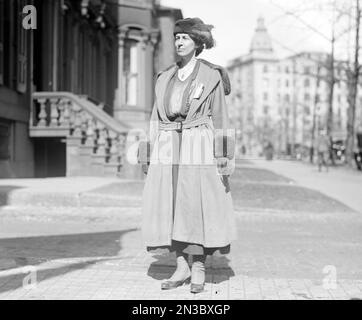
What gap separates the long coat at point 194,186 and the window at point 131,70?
20.1 meters

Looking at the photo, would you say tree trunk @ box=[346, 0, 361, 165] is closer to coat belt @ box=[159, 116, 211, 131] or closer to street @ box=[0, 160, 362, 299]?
street @ box=[0, 160, 362, 299]

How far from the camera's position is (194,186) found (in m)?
4.40

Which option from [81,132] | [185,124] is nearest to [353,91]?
[81,132]

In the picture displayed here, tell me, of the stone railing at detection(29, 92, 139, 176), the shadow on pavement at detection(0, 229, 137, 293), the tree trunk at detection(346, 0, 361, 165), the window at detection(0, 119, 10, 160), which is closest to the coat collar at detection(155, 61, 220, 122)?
the shadow on pavement at detection(0, 229, 137, 293)

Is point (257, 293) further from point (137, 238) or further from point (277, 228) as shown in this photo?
point (277, 228)

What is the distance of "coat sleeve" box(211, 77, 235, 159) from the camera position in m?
4.39

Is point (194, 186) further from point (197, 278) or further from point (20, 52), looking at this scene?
point (20, 52)

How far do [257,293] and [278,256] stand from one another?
5.74ft

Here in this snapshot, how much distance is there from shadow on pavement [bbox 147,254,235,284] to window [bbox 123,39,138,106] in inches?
743

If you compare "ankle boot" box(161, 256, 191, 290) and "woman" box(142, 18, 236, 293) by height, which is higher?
"woman" box(142, 18, 236, 293)

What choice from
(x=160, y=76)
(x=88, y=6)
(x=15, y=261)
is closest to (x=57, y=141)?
(x=88, y=6)

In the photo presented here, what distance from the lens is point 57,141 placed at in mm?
15812

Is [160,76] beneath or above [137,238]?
above

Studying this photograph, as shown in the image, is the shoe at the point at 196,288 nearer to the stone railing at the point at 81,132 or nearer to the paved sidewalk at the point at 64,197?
the paved sidewalk at the point at 64,197
